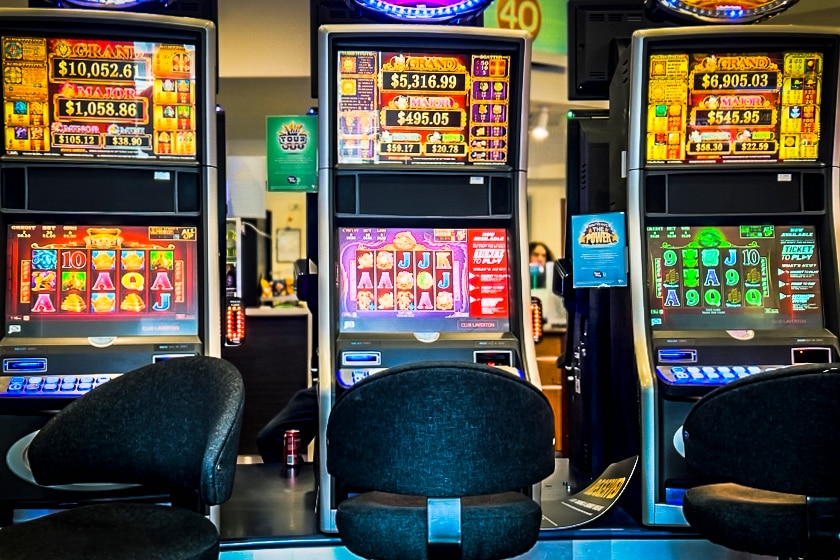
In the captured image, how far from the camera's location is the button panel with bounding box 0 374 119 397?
114 inches

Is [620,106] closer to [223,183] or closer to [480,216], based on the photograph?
[480,216]

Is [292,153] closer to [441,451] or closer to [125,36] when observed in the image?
[125,36]

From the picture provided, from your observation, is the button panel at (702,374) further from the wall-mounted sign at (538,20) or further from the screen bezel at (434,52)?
the wall-mounted sign at (538,20)

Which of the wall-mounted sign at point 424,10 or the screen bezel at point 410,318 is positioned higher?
the wall-mounted sign at point 424,10

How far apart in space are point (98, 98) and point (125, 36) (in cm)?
25

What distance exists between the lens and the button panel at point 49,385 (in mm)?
2887

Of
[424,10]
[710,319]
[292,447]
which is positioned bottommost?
[292,447]

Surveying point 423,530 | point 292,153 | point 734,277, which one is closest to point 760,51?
point 734,277

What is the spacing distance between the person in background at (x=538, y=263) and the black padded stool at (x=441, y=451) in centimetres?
580

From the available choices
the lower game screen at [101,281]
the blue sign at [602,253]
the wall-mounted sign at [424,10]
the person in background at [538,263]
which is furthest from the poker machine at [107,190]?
the person in background at [538,263]

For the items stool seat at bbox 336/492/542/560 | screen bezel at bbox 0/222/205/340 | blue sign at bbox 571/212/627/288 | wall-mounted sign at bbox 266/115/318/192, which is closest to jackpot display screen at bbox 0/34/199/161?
screen bezel at bbox 0/222/205/340

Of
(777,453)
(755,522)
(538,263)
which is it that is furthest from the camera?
(538,263)

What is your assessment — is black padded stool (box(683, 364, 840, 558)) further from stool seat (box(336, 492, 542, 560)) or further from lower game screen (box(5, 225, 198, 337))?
lower game screen (box(5, 225, 198, 337))

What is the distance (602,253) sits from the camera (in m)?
3.32
